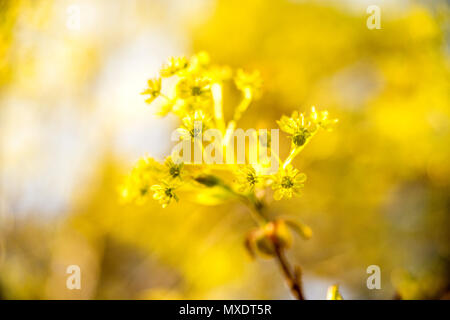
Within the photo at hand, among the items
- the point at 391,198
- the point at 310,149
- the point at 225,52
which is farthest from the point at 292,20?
the point at 391,198

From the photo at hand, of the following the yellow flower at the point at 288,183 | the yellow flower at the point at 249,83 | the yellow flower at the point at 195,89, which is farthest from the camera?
the yellow flower at the point at 249,83

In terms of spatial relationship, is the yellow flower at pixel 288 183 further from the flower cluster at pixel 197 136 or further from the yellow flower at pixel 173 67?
the yellow flower at pixel 173 67

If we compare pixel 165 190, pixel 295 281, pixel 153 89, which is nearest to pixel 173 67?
pixel 153 89

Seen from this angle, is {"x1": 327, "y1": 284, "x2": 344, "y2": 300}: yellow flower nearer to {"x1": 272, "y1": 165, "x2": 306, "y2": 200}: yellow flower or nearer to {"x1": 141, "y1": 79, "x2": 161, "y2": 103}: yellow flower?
{"x1": 272, "y1": 165, "x2": 306, "y2": 200}: yellow flower

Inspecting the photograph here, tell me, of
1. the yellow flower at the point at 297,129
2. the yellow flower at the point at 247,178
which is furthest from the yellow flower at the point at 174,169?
the yellow flower at the point at 297,129

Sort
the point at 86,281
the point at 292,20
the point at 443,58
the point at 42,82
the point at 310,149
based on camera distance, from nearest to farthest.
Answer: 1. the point at 443,58
2. the point at 42,82
3. the point at 310,149
4. the point at 86,281
5. the point at 292,20

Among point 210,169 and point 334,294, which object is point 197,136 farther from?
point 334,294
